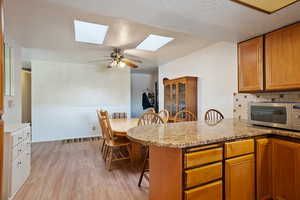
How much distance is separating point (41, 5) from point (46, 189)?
2238 mm

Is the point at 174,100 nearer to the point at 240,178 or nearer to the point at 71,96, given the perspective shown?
the point at 240,178

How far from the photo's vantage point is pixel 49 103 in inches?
183

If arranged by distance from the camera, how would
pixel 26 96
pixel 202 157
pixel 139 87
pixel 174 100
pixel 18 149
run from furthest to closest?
pixel 139 87
pixel 26 96
pixel 174 100
pixel 18 149
pixel 202 157

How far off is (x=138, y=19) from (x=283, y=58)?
5.51ft

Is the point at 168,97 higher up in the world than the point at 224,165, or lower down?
higher up

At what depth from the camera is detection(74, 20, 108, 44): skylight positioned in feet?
7.82

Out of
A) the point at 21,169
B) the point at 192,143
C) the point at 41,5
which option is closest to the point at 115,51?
the point at 41,5

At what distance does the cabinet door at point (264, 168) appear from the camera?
5.20ft

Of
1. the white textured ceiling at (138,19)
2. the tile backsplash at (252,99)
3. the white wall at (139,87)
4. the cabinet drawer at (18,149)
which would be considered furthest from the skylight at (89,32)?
the white wall at (139,87)

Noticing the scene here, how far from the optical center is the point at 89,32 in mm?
2635

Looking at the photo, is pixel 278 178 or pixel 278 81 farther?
pixel 278 81

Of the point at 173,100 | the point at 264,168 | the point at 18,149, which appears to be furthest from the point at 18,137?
the point at 173,100

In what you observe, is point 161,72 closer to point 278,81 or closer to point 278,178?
point 278,81

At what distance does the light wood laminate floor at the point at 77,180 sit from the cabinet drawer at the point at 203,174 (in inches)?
37.8
